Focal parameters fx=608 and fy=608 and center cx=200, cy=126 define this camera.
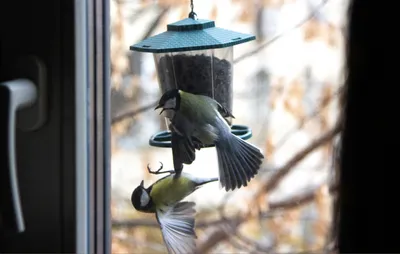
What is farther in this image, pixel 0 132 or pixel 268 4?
pixel 268 4

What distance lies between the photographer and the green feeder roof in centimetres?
73

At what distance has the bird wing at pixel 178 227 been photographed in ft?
2.59

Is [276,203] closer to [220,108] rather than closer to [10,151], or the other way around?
[220,108]

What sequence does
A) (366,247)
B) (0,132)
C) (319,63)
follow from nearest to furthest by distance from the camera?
(366,247), (0,132), (319,63)

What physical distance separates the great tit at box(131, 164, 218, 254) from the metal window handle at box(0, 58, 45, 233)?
0.16 m

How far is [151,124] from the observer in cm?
82

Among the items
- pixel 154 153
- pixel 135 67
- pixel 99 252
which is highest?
pixel 135 67

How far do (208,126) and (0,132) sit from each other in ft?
0.81

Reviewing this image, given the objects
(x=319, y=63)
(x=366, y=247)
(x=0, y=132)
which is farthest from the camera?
(x=319, y=63)

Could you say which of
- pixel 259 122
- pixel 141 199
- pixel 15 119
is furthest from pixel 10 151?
pixel 259 122

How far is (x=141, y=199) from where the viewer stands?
794mm

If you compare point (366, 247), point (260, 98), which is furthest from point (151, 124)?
Result: point (366, 247)

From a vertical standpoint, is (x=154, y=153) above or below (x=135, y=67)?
below

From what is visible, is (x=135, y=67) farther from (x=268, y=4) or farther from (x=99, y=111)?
Result: (x=268, y=4)
